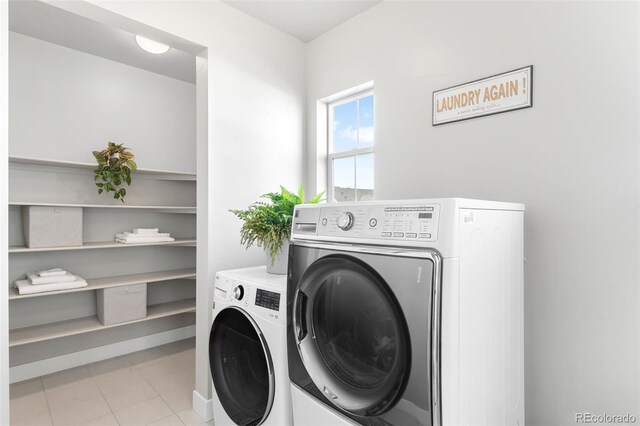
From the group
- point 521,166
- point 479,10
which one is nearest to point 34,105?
point 479,10

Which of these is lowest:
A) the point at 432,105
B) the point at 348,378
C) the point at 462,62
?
the point at 348,378

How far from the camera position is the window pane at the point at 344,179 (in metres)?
2.59

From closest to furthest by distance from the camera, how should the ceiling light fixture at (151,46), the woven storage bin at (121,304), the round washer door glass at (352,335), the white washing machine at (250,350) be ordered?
1. the round washer door glass at (352,335)
2. the white washing machine at (250,350)
3. the ceiling light fixture at (151,46)
4. the woven storage bin at (121,304)

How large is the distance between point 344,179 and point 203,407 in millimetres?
1815

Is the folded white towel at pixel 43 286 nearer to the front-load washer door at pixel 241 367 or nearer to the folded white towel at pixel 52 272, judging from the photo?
the folded white towel at pixel 52 272

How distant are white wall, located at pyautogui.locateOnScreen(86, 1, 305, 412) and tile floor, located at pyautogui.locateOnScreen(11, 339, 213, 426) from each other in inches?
12.5

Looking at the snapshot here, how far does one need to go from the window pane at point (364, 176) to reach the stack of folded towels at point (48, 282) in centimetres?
229

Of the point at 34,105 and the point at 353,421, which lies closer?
the point at 353,421

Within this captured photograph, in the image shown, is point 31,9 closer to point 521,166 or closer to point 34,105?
point 34,105

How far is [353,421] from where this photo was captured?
49.3 inches

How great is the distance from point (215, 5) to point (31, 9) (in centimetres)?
131

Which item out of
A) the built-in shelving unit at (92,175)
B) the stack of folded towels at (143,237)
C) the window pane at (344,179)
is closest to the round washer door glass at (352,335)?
the window pane at (344,179)

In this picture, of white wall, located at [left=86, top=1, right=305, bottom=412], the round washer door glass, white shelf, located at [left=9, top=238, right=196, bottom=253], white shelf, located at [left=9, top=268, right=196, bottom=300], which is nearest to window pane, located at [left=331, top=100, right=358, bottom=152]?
white wall, located at [left=86, top=1, right=305, bottom=412]

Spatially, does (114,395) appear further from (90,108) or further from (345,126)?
(345,126)
